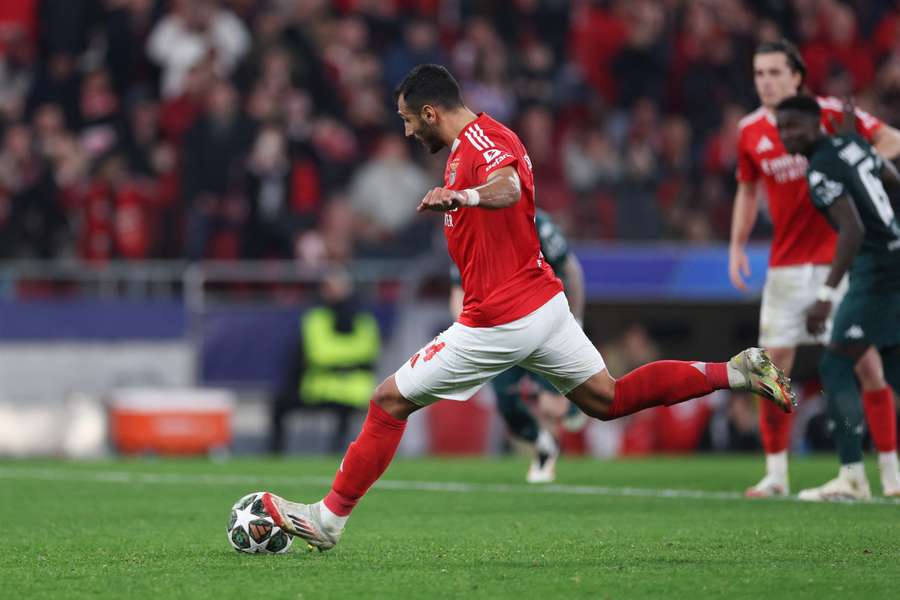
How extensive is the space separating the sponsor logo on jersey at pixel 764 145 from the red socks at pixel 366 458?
13.3ft

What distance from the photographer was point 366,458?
6691 mm

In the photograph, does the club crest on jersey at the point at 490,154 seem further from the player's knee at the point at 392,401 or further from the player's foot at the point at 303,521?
the player's foot at the point at 303,521

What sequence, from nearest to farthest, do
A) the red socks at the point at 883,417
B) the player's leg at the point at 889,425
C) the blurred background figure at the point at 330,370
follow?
the player's leg at the point at 889,425 → the red socks at the point at 883,417 → the blurred background figure at the point at 330,370

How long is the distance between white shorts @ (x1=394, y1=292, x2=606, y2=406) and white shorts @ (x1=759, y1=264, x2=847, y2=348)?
11.1ft

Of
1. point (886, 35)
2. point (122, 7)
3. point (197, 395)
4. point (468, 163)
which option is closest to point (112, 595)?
point (468, 163)

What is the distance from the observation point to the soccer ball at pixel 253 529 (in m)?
6.69

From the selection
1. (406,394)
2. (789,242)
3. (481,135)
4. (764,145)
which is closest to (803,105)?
(764,145)

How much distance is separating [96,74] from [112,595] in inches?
484

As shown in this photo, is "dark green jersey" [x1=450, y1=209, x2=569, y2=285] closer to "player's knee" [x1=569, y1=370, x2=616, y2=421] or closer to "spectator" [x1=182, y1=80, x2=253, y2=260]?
"player's knee" [x1=569, y1=370, x2=616, y2=421]

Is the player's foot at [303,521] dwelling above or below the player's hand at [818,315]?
below

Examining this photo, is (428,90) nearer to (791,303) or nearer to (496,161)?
(496,161)

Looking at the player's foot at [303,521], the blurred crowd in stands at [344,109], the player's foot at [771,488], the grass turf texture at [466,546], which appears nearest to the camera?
the grass turf texture at [466,546]

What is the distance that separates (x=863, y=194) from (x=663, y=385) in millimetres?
2342

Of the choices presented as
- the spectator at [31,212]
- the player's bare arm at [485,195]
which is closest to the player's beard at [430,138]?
the player's bare arm at [485,195]
